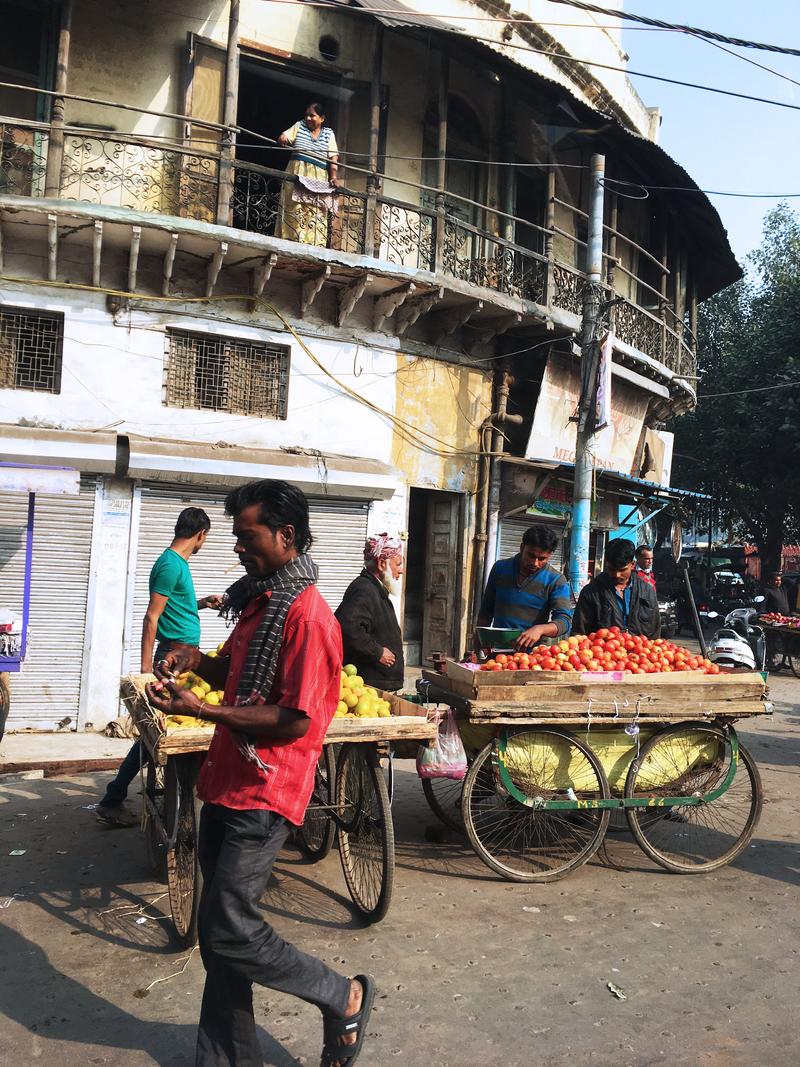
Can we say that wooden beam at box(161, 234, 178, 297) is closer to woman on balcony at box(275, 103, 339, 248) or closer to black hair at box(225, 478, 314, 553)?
woman on balcony at box(275, 103, 339, 248)

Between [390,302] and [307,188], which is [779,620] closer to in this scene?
[390,302]

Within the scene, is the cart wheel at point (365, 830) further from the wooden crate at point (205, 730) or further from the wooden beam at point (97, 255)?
the wooden beam at point (97, 255)

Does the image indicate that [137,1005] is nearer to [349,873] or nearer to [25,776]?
[349,873]

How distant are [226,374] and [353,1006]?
9.36 metres

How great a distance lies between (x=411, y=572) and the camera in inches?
586

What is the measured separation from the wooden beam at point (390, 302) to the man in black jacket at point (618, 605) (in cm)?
626

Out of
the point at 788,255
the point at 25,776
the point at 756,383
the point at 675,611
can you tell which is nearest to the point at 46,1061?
the point at 25,776

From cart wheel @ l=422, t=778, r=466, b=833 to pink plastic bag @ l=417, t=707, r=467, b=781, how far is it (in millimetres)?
396

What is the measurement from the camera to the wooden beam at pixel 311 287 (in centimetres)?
1136

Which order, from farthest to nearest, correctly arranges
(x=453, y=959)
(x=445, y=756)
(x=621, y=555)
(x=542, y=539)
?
(x=621, y=555) < (x=542, y=539) < (x=445, y=756) < (x=453, y=959)

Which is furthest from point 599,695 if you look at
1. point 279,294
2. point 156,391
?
point 279,294

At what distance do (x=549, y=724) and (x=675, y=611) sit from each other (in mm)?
20712

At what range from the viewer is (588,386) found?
41.9 ft

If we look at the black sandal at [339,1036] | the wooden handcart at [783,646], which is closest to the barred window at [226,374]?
the black sandal at [339,1036]
